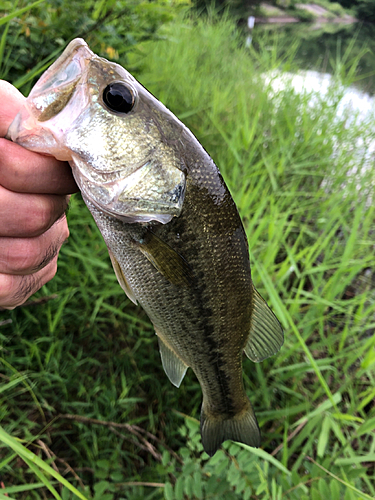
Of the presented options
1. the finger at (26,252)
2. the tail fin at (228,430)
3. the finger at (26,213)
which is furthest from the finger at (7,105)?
the tail fin at (228,430)

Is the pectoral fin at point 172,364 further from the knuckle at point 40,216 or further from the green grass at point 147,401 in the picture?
the knuckle at point 40,216

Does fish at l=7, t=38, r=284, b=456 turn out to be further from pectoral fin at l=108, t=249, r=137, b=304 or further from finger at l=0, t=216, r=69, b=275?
finger at l=0, t=216, r=69, b=275

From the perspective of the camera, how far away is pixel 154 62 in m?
4.19

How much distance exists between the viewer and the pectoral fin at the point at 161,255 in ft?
3.70

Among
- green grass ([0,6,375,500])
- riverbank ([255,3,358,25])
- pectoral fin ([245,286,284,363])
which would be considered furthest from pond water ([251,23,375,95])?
pectoral fin ([245,286,284,363])

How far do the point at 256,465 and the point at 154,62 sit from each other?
4314mm

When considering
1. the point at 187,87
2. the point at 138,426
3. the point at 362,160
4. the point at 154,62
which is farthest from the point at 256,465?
the point at 154,62

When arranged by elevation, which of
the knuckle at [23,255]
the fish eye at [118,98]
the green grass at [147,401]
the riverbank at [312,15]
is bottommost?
the green grass at [147,401]

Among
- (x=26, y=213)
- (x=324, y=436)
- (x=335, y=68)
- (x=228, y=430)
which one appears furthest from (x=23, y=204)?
(x=335, y=68)

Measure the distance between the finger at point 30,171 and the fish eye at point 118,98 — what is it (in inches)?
8.9

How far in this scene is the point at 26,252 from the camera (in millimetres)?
1101

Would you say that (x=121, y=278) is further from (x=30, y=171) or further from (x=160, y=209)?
(x=30, y=171)

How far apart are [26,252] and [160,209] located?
464 millimetres

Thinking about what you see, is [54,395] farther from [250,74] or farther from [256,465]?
[250,74]
